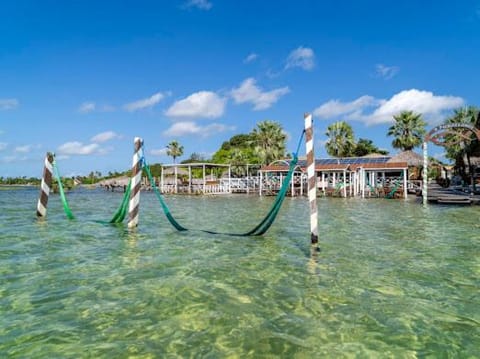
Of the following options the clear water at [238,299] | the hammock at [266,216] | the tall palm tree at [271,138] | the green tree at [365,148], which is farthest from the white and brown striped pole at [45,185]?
the green tree at [365,148]

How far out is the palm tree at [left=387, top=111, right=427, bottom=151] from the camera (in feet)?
141

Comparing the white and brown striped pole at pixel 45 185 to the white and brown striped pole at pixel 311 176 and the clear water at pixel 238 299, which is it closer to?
the clear water at pixel 238 299

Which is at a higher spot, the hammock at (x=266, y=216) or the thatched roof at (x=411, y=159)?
the thatched roof at (x=411, y=159)

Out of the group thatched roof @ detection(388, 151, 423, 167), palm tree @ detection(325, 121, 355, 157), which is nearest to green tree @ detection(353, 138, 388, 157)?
A: palm tree @ detection(325, 121, 355, 157)

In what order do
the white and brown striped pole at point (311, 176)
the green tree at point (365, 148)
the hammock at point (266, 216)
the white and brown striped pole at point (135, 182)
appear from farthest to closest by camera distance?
the green tree at point (365, 148) → the white and brown striped pole at point (135, 182) → the hammock at point (266, 216) → the white and brown striped pole at point (311, 176)

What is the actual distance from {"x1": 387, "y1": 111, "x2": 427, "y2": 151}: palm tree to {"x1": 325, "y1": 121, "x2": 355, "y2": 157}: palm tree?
17.3 feet

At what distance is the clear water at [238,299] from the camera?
9.87 feet

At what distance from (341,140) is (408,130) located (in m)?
7.75

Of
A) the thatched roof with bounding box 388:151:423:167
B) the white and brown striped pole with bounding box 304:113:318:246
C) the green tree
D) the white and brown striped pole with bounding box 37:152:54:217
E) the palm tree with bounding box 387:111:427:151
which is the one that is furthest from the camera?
the green tree

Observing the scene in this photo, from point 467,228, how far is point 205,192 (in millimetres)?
32050

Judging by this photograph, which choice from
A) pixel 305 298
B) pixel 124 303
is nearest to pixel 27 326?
pixel 124 303

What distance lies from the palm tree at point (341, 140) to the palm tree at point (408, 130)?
207 inches

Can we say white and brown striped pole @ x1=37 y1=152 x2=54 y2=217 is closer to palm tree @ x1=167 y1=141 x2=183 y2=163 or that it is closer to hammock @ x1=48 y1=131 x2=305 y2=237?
hammock @ x1=48 y1=131 x2=305 y2=237

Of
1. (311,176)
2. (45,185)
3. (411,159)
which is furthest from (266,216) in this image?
(411,159)
